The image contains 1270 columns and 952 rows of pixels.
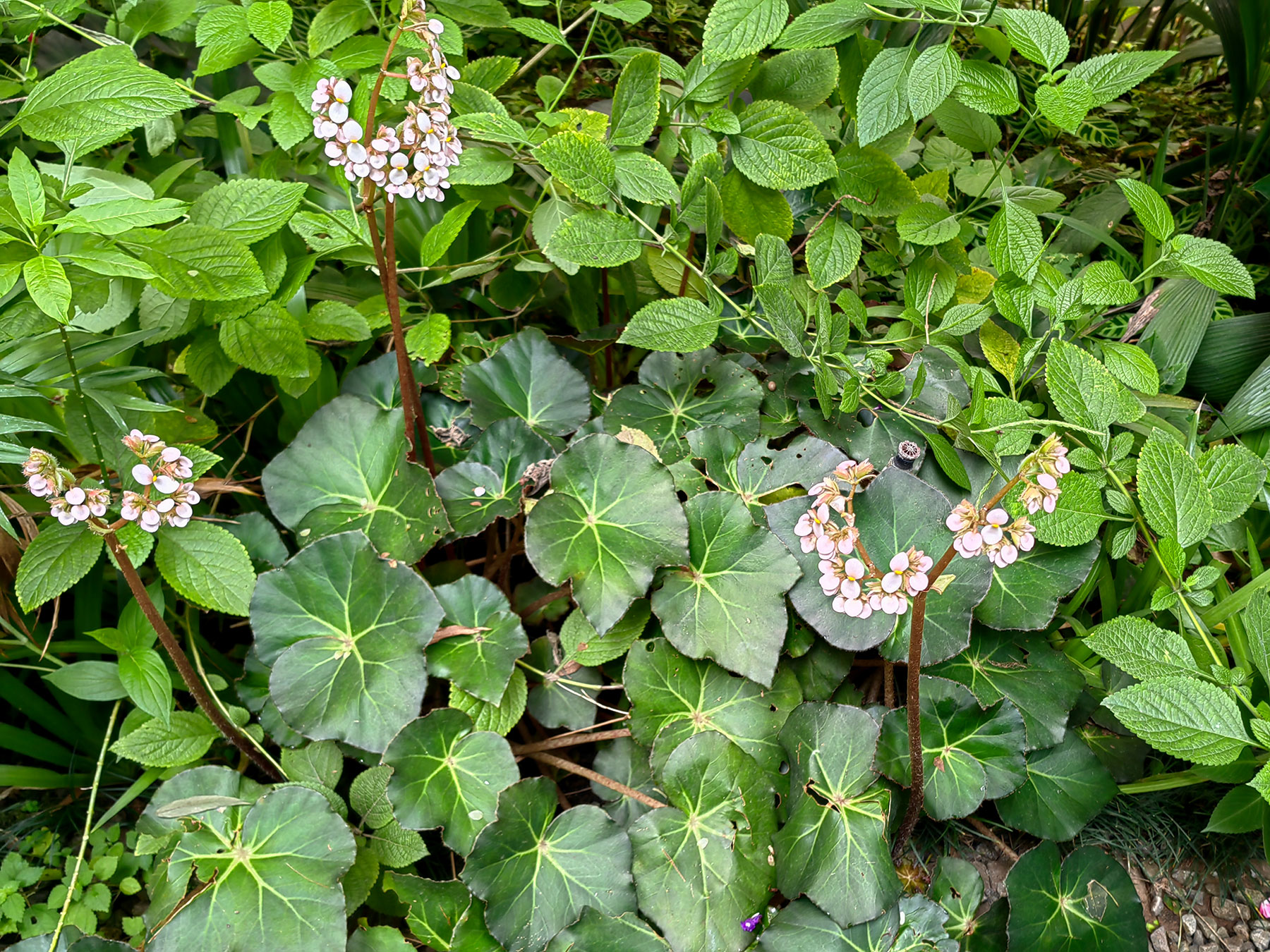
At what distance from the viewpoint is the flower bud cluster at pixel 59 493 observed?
39.0 inches

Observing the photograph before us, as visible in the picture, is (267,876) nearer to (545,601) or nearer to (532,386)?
(545,601)

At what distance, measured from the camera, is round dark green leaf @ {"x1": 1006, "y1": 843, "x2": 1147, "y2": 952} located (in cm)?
121

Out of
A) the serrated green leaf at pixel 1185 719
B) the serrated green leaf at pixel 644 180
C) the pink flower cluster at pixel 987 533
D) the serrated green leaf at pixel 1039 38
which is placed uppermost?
the serrated green leaf at pixel 1039 38

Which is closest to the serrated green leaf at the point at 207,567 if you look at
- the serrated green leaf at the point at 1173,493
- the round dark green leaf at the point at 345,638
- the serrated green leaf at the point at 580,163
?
the round dark green leaf at the point at 345,638

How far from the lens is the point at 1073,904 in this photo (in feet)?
4.06

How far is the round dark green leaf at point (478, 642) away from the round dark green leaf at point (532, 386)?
36cm

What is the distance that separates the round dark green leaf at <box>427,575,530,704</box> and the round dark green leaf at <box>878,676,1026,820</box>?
0.58 metres

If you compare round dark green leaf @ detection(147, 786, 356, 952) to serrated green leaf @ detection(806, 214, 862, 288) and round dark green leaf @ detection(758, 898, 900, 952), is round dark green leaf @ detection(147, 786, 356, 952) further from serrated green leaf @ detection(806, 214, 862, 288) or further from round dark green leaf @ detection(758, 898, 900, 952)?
serrated green leaf @ detection(806, 214, 862, 288)

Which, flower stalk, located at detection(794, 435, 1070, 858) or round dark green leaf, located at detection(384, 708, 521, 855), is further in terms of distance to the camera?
round dark green leaf, located at detection(384, 708, 521, 855)

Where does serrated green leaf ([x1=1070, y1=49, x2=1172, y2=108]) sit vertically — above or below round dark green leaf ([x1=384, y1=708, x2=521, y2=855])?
above

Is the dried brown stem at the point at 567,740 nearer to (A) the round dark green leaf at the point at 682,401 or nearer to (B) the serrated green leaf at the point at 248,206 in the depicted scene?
(A) the round dark green leaf at the point at 682,401

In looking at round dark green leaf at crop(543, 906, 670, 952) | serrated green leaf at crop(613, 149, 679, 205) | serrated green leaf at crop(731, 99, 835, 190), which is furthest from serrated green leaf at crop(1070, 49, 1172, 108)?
round dark green leaf at crop(543, 906, 670, 952)

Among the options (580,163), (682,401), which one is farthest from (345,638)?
(580,163)

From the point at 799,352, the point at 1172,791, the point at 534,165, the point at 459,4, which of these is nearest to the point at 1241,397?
the point at 1172,791
